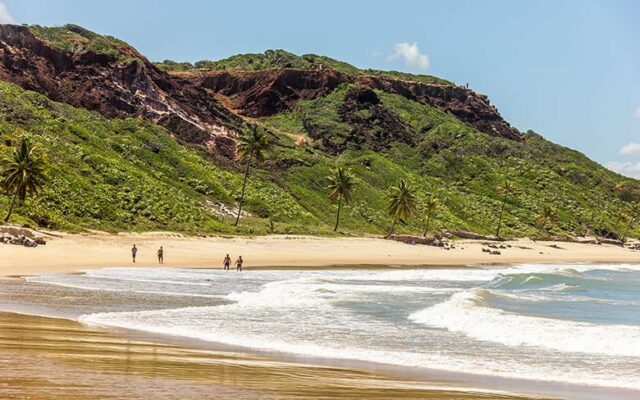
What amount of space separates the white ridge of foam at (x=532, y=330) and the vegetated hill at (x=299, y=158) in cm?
3629

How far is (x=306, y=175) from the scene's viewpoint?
317ft

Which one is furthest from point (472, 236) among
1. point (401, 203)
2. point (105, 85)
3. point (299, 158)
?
point (105, 85)

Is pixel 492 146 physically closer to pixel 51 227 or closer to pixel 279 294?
pixel 51 227

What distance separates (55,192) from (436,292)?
126 feet

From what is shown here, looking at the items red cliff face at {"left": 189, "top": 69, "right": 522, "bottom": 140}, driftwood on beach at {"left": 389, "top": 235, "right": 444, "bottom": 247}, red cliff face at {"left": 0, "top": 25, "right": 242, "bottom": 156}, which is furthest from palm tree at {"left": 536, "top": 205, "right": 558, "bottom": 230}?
red cliff face at {"left": 189, "top": 69, "right": 522, "bottom": 140}

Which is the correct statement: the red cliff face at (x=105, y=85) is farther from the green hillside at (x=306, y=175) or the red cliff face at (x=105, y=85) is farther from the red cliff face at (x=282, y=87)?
the red cliff face at (x=282, y=87)

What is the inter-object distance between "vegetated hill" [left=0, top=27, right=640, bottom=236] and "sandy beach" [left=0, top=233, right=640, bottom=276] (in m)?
5.09

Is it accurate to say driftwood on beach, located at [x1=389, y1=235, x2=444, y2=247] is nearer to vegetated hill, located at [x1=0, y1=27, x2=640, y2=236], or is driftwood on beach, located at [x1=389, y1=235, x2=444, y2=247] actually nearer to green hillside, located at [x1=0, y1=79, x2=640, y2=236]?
green hillside, located at [x1=0, y1=79, x2=640, y2=236]

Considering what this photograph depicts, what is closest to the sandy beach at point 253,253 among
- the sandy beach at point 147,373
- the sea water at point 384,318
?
the sea water at point 384,318

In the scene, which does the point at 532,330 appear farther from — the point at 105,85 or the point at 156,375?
the point at 105,85

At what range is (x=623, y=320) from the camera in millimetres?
24156

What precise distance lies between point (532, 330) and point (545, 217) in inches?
3558

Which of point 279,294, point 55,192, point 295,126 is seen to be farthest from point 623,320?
point 295,126

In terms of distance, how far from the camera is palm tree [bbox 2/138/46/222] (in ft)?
161
